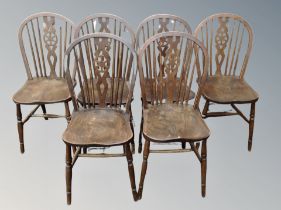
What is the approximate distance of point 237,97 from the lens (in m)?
3.60

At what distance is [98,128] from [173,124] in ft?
1.82

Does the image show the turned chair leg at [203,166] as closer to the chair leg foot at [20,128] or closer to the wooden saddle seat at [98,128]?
the wooden saddle seat at [98,128]

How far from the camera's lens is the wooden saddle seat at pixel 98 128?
9.82 ft

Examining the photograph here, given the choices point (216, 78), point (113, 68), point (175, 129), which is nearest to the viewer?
point (175, 129)

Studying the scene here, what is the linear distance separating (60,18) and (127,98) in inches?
38.1

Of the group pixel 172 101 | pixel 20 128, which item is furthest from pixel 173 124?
pixel 20 128

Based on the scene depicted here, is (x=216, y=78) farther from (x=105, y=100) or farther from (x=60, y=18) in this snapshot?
(x=60, y=18)

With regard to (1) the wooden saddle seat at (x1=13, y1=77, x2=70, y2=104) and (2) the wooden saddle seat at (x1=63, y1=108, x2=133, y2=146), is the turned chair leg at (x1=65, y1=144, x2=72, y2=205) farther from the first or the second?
(1) the wooden saddle seat at (x1=13, y1=77, x2=70, y2=104)

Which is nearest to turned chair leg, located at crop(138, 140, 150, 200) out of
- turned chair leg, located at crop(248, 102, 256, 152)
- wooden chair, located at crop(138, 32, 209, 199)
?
wooden chair, located at crop(138, 32, 209, 199)

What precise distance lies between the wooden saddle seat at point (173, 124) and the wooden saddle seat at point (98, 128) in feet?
0.55

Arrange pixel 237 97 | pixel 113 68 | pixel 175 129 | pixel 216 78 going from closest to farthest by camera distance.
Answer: pixel 175 129 → pixel 113 68 → pixel 237 97 → pixel 216 78

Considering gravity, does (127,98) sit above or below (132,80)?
below

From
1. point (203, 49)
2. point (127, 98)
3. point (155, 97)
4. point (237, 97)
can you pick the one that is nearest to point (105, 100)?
point (127, 98)

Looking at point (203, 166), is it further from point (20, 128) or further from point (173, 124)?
point (20, 128)
